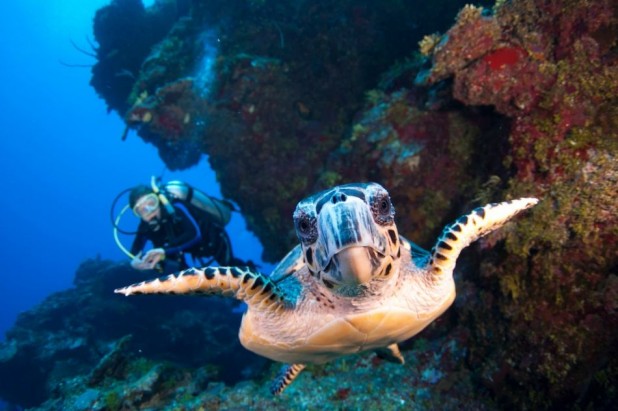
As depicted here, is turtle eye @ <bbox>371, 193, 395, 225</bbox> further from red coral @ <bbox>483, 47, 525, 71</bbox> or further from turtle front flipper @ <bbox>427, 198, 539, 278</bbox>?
red coral @ <bbox>483, 47, 525, 71</bbox>

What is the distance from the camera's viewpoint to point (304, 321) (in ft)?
9.69

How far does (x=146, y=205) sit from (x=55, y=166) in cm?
15294

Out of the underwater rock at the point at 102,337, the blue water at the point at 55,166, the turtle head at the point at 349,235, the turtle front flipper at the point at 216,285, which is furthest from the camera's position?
the blue water at the point at 55,166

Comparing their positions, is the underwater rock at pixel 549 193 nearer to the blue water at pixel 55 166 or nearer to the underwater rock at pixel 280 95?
the underwater rock at pixel 280 95

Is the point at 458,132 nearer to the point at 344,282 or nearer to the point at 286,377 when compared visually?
the point at 344,282

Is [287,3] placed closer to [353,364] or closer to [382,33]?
[382,33]

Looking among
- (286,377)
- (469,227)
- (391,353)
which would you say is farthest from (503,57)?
(286,377)

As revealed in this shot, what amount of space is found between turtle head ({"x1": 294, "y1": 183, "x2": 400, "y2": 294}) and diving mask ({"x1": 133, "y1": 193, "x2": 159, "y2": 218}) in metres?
4.65

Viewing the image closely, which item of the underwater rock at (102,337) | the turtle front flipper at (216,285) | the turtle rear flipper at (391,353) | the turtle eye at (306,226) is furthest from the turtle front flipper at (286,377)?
the underwater rock at (102,337)

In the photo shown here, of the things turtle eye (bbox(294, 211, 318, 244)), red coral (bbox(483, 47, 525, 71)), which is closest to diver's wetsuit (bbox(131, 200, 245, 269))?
turtle eye (bbox(294, 211, 318, 244))

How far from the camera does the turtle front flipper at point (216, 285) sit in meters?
2.45

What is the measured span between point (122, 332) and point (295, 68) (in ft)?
34.3

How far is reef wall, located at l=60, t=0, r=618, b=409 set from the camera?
346cm

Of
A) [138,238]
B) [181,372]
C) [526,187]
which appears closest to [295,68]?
[138,238]
